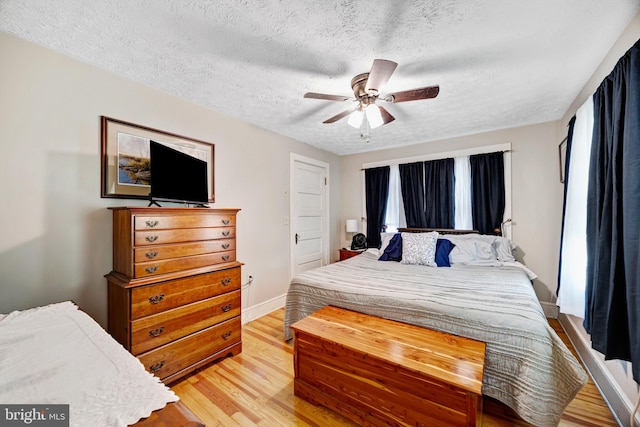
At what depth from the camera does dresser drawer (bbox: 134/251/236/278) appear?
1.81 m

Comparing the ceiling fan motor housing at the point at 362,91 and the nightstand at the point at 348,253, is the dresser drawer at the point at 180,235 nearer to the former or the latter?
the ceiling fan motor housing at the point at 362,91

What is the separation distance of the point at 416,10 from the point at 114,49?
198cm

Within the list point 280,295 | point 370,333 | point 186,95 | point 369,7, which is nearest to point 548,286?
point 370,333

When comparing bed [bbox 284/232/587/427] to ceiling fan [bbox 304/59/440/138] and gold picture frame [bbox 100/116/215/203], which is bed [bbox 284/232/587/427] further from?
gold picture frame [bbox 100/116/215/203]

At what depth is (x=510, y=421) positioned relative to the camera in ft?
5.28

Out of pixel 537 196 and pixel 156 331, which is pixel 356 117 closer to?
pixel 156 331

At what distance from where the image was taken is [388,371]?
4.86 feet

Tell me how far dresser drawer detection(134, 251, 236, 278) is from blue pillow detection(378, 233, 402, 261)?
75.0 inches

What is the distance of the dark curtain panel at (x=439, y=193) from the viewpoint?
368 centimetres

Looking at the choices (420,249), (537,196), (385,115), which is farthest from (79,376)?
(537,196)

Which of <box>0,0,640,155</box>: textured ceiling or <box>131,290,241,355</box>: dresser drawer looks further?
<box>131,290,241,355</box>: dresser drawer

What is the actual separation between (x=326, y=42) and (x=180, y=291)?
2085 mm

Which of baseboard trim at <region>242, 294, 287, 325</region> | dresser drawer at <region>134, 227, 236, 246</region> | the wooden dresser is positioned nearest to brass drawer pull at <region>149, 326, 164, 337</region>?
the wooden dresser

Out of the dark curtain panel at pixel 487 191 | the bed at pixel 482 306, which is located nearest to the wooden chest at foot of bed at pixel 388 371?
the bed at pixel 482 306
